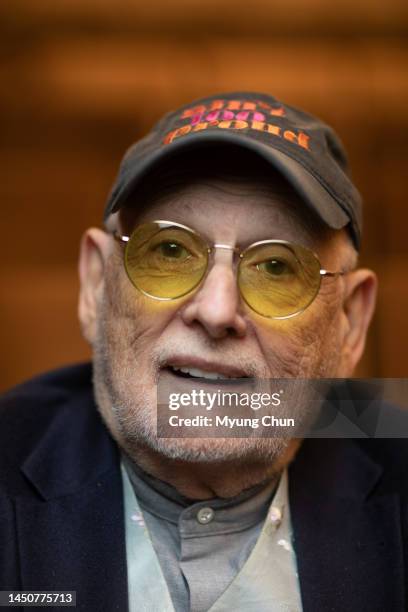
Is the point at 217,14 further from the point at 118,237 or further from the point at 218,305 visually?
the point at 218,305

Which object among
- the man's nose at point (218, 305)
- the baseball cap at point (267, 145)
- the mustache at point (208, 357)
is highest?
the baseball cap at point (267, 145)

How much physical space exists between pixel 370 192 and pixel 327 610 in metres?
2.15

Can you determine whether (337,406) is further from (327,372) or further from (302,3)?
(302,3)

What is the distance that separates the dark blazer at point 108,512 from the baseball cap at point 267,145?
0.44 m

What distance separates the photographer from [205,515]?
117cm

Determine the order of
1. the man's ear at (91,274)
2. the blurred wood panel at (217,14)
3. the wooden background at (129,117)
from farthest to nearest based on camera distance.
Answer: the wooden background at (129,117) → the blurred wood panel at (217,14) → the man's ear at (91,274)

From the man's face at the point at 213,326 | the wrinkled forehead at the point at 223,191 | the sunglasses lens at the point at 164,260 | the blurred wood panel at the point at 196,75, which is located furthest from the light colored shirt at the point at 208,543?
the blurred wood panel at the point at 196,75

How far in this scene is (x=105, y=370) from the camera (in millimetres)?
1241

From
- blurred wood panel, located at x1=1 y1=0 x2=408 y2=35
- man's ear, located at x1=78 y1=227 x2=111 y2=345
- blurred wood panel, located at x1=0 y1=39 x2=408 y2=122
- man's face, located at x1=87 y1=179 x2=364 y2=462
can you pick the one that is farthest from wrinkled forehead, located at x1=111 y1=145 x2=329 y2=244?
blurred wood panel, located at x1=0 y1=39 x2=408 y2=122

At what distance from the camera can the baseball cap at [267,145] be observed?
1097mm

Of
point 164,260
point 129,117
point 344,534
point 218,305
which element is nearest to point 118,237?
point 164,260

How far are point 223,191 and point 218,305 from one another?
0.21 metres

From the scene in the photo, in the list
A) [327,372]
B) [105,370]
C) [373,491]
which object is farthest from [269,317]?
[373,491]

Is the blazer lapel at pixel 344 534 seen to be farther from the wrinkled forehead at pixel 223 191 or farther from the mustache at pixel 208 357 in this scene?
the wrinkled forehead at pixel 223 191
